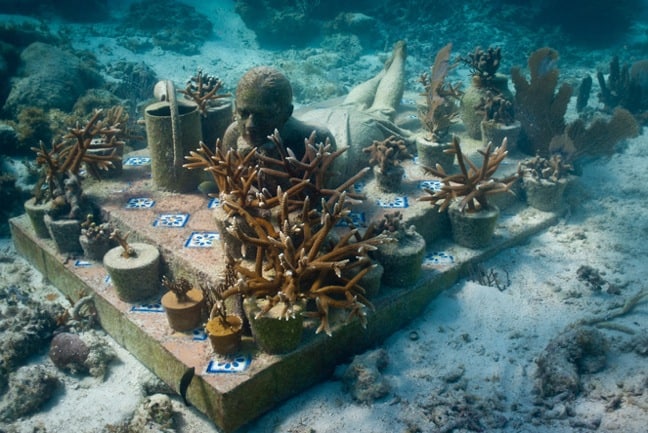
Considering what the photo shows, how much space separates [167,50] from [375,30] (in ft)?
23.7

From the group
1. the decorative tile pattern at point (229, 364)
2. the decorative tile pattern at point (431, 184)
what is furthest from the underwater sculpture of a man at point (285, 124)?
the decorative tile pattern at point (229, 364)

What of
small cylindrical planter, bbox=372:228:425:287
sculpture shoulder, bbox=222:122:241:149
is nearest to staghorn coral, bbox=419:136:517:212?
small cylindrical planter, bbox=372:228:425:287

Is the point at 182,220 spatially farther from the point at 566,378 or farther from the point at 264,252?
the point at 566,378

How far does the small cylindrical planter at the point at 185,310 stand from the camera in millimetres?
3922

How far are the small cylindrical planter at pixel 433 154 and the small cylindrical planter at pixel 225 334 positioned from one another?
326 centimetres

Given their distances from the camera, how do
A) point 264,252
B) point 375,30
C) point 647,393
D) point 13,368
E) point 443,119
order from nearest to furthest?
1. point 647,393
2. point 264,252
3. point 13,368
4. point 443,119
5. point 375,30

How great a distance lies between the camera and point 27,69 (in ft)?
34.9

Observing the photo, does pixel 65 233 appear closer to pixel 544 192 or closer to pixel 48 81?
pixel 544 192

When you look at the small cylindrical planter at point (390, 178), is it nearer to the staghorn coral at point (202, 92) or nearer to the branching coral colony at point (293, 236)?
the branching coral colony at point (293, 236)

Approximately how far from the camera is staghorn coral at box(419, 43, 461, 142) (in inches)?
236

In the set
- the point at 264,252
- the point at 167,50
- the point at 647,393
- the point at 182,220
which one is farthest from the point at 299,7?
the point at 647,393

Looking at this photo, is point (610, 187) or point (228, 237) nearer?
point (228, 237)

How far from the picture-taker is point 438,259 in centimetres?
493

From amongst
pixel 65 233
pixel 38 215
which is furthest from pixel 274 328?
pixel 38 215
